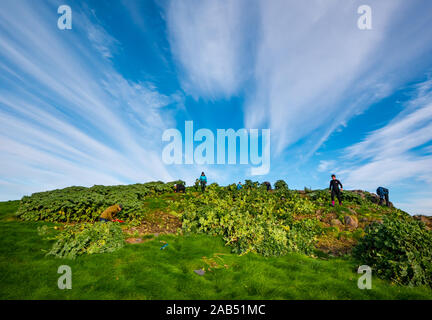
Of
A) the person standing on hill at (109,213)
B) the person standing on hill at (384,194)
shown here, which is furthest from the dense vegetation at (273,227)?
the person standing on hill at (384,194)

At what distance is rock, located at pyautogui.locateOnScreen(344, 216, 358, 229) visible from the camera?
632 inches

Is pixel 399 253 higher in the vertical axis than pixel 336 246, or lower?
higher

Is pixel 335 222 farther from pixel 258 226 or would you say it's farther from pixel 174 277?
pixel 174 277

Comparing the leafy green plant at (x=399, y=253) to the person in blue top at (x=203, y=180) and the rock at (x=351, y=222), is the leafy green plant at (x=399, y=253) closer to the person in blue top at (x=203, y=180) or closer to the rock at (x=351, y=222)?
the rock at (x=351, y=222)

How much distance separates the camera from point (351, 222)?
16.2 metres

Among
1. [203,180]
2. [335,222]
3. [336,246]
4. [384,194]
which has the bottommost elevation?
[336,246]

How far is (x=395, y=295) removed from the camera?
6668 millimetres

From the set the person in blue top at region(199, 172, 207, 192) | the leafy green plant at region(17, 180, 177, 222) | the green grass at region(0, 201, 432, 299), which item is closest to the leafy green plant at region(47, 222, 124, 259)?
the green grass at region(0, 201, 432, 299)

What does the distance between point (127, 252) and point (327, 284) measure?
27.6ft

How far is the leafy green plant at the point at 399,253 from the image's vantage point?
25.2ft

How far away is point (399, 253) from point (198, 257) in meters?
8.67

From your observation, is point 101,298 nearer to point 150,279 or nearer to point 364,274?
point 150,279

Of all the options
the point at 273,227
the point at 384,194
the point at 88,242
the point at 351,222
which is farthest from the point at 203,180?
the point at 384,194

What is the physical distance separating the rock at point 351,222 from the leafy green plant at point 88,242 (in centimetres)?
1635
